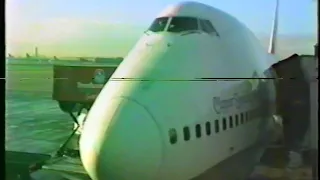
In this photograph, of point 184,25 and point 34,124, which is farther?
point 184,25

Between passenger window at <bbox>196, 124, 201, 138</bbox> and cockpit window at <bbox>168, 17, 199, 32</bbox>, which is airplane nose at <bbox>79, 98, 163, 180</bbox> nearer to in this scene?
passenger window at <bbox>196, 124, 201, 138</bbox>

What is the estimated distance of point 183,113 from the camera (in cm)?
124

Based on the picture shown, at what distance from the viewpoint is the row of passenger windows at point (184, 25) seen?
1.30 m

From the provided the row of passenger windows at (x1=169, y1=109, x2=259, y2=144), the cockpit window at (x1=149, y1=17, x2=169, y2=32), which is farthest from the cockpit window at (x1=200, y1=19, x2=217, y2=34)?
the row of passenger windows at (x1=169, y1=109, x2=259, y2=144)

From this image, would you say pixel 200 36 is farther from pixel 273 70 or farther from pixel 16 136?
pixel 16 136

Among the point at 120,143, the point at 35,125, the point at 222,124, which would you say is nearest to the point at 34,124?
the point at 35,125

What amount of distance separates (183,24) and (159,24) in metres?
0.14

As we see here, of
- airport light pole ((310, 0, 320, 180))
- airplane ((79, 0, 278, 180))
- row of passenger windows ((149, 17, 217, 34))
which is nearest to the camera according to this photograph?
airport light pole ((310, 0, 320, 180))

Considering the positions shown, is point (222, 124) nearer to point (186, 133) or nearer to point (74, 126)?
point (186, 133)

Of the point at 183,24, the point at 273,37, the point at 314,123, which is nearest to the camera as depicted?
the point at 314,123

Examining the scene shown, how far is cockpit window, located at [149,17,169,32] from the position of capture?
49.4 inches

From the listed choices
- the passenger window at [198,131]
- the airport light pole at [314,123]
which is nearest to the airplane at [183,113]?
the passenger window at [198,131]

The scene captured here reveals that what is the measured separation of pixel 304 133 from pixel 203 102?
0.87 ft

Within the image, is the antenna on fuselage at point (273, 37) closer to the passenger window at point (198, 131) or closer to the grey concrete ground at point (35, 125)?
the passenger window at point (198, 131)
